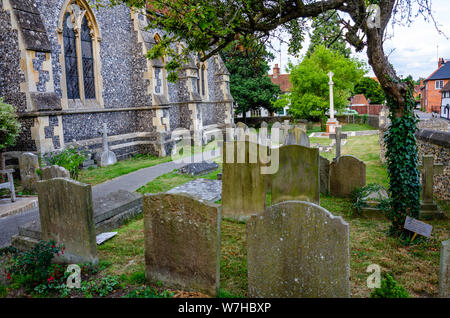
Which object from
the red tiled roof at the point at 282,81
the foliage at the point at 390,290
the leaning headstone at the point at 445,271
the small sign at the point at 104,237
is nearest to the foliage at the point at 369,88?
the red tiled roof at the point at 282,81

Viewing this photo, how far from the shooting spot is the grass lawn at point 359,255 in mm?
3973

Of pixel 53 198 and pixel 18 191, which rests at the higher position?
pixel 53 198

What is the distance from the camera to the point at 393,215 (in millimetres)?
5340

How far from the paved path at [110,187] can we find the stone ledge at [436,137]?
772 centimetres

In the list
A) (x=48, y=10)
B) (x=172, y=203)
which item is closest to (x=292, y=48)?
(x=172, y=203)

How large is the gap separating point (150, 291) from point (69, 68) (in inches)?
442

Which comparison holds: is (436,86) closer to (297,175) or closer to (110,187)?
(297,175)

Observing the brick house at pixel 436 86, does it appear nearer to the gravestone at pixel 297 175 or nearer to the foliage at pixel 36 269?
the gravestone at pixel 297 175

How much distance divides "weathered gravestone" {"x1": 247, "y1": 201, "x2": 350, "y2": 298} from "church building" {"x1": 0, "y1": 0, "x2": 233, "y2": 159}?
21.0 ft

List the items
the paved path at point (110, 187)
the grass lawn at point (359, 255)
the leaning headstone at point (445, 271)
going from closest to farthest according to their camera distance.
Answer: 1. the leaning headstone at point (445, 271)
2. the grass lawn at point (359, 255)
3. the paved path at point (110, 187)

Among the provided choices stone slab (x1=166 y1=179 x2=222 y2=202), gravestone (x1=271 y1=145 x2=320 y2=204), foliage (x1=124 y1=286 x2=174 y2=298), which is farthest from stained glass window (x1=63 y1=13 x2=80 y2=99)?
foliage (x1=124 y1=286 x2=174 y2=298)

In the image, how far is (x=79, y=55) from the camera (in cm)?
1262

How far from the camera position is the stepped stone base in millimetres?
5160
